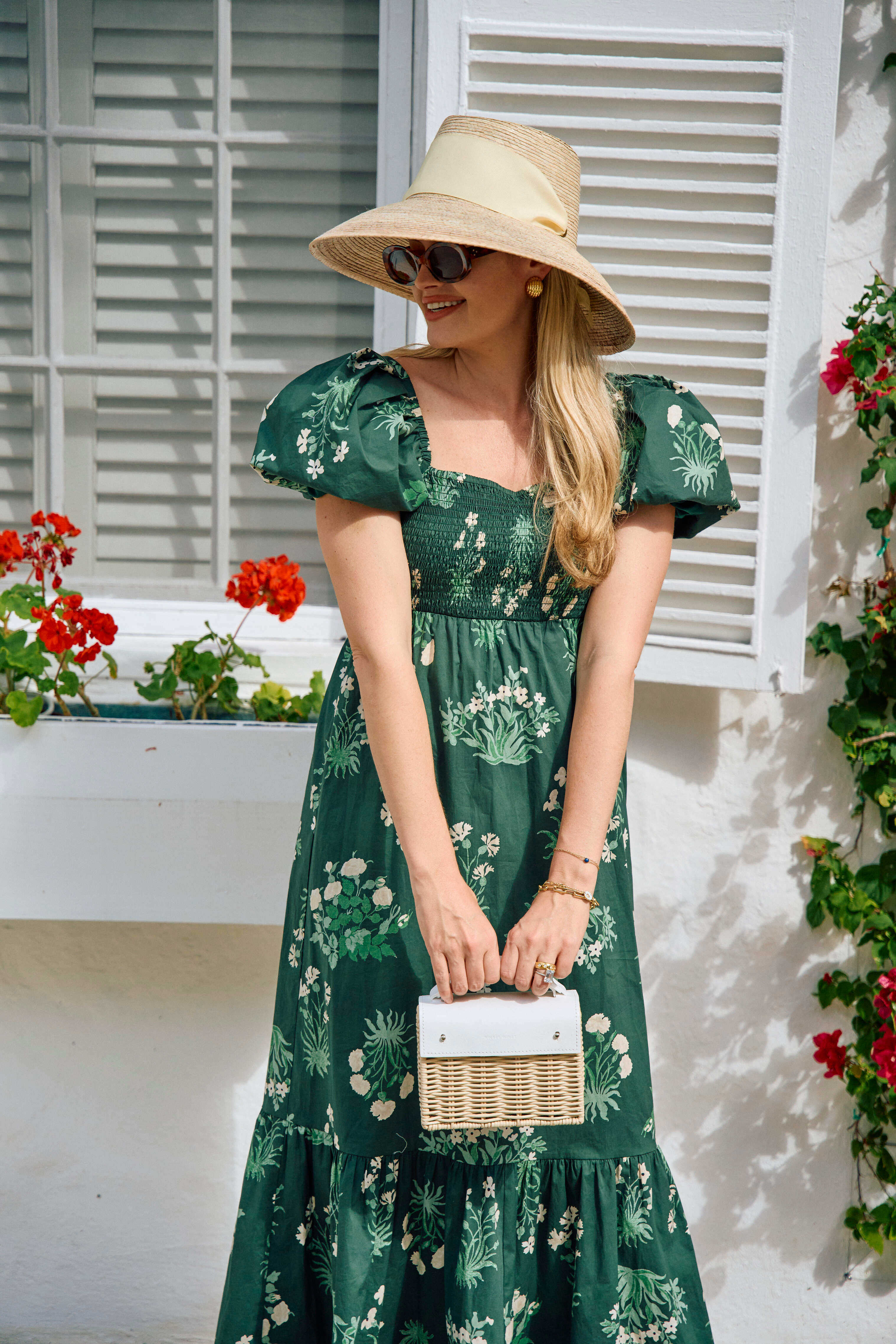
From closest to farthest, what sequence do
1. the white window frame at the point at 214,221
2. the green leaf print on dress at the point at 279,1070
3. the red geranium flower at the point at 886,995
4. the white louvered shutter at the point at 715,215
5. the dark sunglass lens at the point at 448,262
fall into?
the dark sunglass lens at the point at 448,262 < the green leaf print on dress at the point at 279,1070 < the white louvered shutter at the point at 715,215 < the red geranium flower at the point at 886,995 < the white window frame at the point at 214,221

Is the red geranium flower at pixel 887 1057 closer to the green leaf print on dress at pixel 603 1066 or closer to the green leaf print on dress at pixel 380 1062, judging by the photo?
the green leaf print on dress at pixel 603 1066

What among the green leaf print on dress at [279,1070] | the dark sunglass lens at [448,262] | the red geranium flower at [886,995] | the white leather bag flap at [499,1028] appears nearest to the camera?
the white leather bag flap at [499,1028]

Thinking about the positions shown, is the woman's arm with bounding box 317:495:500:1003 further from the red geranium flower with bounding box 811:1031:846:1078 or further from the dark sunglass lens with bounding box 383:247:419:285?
the red geranium flower with bounding box 811:1031:846:1078

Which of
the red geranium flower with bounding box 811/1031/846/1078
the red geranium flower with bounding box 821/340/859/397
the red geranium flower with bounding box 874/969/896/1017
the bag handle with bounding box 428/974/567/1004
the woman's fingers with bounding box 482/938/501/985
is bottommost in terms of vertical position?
the red geranium flower with bounding box 811/1031/846/1078

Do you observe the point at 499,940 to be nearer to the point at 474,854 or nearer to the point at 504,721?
the point at 474,854

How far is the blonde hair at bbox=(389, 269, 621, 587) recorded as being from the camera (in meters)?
1.40

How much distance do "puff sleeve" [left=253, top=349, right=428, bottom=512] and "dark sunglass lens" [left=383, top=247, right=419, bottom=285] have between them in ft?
0.33

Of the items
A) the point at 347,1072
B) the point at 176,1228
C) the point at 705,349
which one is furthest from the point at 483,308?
the point at 176,1228

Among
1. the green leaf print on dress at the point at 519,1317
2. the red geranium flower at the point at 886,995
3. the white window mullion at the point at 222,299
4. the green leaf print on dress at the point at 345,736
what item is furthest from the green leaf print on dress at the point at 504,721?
the white window mullion at the point at 222,299

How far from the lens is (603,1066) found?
1.46m

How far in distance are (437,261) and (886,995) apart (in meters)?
1.54

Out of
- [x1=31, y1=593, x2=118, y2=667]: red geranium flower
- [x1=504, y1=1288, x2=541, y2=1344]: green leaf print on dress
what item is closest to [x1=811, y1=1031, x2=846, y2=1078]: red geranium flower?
[x1=504, y1=1288, x2=541, y2=1344]: green leaf print on dress

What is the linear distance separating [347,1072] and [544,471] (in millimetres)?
776

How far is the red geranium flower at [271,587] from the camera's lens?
2152 millimetres
